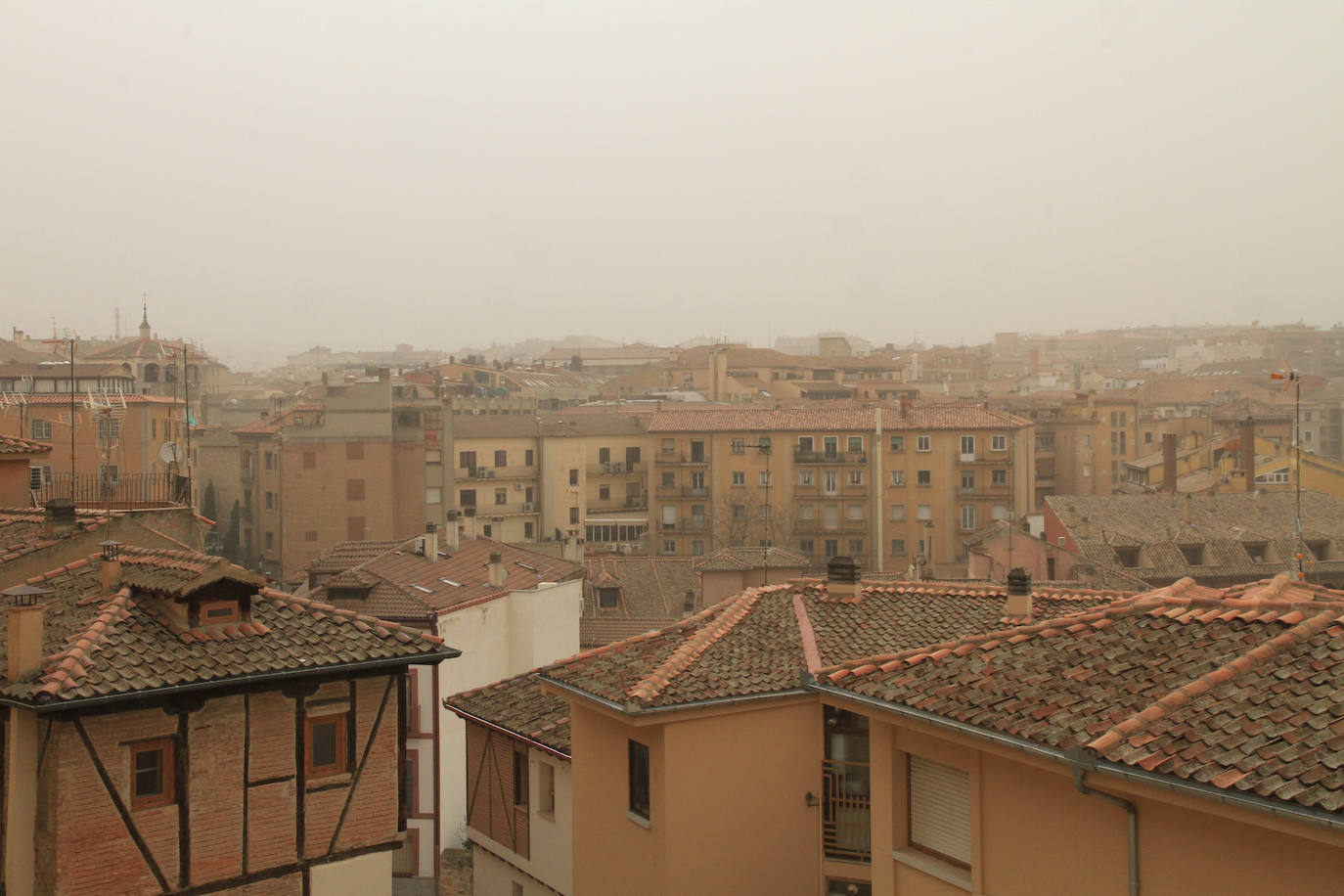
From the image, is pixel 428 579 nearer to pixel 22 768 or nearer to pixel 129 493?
pixel 129 493

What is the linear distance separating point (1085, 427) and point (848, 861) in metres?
59.5

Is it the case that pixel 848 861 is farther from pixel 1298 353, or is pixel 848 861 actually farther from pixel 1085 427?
pixel 1298 353

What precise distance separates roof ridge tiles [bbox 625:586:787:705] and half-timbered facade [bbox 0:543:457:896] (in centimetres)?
231

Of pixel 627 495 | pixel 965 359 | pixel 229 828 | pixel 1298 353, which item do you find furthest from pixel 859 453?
pixel 1298 353

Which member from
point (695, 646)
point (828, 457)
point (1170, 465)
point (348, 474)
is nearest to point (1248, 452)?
point (1170, 465)

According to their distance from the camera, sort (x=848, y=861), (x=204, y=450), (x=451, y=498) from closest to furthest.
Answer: (x=848, y=861) < (x=451, y=498) < (x=204, y=450)

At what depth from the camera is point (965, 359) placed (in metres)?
129

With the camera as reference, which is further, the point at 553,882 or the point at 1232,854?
the point at 553,882

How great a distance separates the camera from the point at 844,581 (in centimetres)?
1356

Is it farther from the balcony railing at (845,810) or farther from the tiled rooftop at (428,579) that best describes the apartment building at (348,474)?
the balcony railing at (845,810)

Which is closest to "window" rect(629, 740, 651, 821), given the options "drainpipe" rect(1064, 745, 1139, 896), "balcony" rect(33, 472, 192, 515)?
"drainpipe" rect(1064, 745, 1139, 896)

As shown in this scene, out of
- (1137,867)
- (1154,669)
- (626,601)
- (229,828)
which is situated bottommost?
(626,601)

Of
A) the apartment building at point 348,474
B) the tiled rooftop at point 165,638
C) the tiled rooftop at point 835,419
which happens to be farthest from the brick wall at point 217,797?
the tiled rooftop at point 835,419

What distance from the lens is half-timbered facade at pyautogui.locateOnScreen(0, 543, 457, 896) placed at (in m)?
10.2
